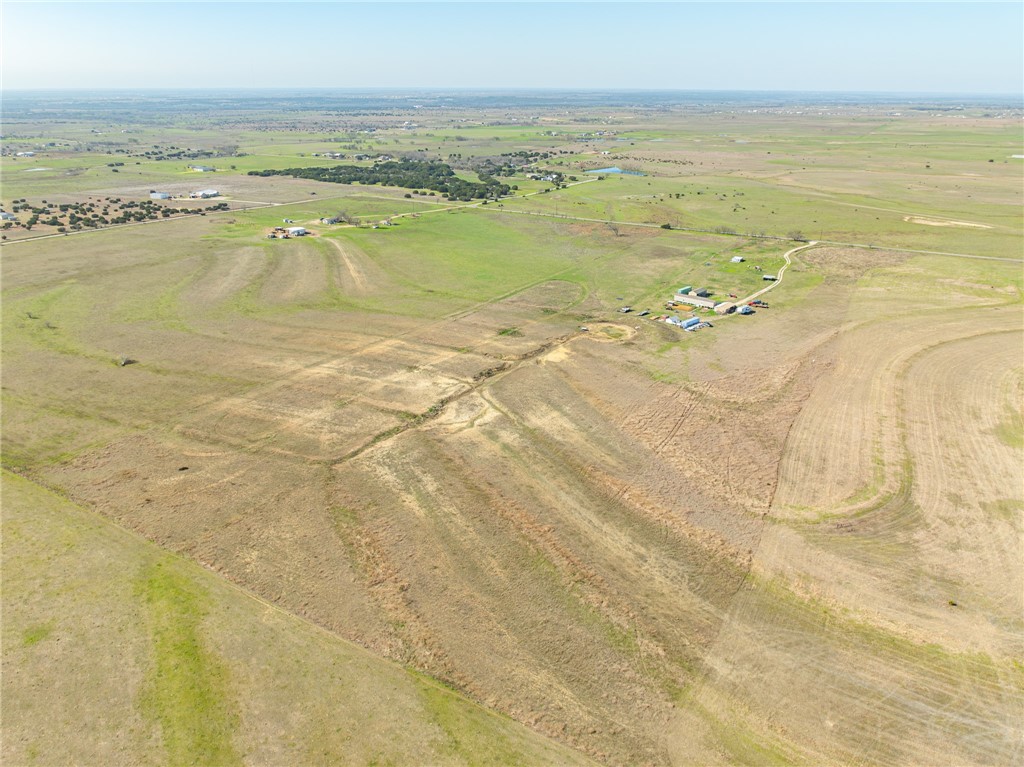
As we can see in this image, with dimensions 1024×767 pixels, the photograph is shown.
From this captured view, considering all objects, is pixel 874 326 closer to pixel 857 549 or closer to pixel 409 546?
pixel 857 549

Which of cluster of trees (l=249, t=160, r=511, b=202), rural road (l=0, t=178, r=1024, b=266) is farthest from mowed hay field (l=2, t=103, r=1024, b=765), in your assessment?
cluster of trees (l=249, t=160, r=511, b=202)

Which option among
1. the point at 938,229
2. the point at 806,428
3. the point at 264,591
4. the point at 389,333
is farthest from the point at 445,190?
the point at 264,591

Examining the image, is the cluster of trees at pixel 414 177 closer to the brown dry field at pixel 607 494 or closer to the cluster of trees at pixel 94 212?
the cluster of trees at pixel 94 212

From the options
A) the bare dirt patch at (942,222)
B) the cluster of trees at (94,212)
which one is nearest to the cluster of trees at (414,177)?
the cluster of trees at (94,212)

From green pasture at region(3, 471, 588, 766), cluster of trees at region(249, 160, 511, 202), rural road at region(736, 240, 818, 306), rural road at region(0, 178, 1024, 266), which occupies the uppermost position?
cluster of trees at region(249, 160, 511, 202)

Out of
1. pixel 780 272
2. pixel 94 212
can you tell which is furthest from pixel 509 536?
pixel 94 212

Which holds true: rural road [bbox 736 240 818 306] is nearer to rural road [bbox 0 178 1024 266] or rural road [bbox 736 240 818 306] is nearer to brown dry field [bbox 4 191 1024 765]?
rural road [bbox 0 178 1024 266]
